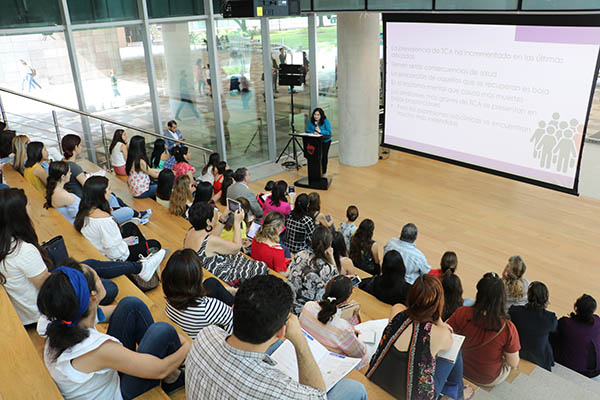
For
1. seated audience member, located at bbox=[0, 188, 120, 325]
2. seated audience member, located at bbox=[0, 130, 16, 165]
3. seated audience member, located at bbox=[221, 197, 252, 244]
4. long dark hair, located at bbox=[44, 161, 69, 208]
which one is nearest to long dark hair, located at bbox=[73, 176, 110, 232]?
long dark hair, located at bbox=[44, 161, 69, 208]

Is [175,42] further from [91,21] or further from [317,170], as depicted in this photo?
[317,170]

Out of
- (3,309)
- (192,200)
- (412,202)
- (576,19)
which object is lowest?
(412,202)

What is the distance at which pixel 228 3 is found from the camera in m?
8.05

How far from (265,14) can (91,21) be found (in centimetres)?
262

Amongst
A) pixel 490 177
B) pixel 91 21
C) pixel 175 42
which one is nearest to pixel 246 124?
pixel 175 42

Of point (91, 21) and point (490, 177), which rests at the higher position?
point (91, 21)

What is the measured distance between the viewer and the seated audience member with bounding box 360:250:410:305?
4.44m

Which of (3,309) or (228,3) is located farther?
(228,3)

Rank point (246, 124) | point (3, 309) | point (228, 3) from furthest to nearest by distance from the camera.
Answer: point (246, 124)
point (228, 3)
point (3, 309)

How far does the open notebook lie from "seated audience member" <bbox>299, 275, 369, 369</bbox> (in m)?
0.32

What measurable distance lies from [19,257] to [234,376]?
6.17 ft

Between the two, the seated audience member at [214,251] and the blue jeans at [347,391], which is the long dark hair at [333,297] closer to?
the blue jeans at [347,391]

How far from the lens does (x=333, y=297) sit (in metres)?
3.24

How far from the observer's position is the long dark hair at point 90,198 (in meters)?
4.14
